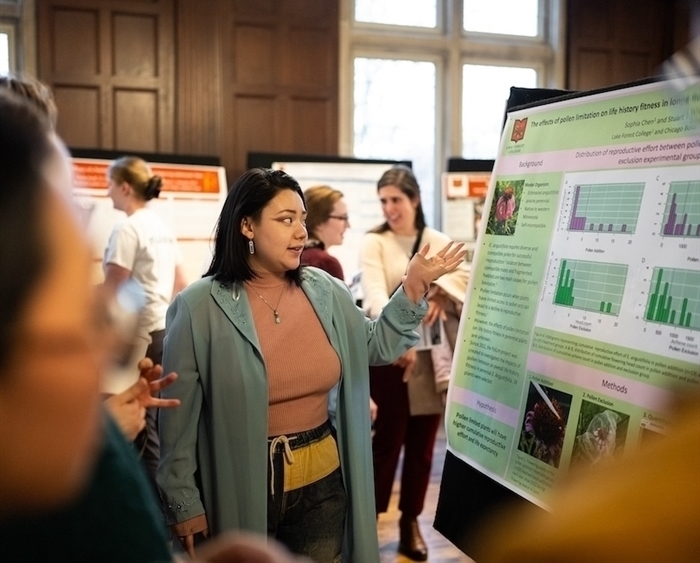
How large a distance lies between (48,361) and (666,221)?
113cm

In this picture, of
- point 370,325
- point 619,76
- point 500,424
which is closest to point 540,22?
point 619,76

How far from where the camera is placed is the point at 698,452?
316 millimetres

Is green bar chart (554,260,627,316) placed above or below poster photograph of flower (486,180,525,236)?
below

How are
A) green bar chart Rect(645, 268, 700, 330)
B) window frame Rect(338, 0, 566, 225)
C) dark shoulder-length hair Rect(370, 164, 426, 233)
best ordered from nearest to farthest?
green bar chart Rect(645, 268, 700, 330), dark shoulder-length hair Rect(370, 164, 426, 233), window frame Rect(338, 0, 566, 225)

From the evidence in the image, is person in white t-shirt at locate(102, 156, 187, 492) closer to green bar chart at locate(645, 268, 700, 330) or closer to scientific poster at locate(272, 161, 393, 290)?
scientific poster at locate(272, 161, 393, 290)

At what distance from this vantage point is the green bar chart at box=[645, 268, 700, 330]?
1.16 meters

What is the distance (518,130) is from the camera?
1691 mm

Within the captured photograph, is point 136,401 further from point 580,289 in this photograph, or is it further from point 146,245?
point 146,245

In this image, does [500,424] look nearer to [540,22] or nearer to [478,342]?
[478,342]

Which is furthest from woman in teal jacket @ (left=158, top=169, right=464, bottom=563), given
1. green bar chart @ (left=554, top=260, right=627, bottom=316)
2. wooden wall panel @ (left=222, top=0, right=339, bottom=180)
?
wooden wall panel @ (left=222, top=0, right=339, bottom=180)

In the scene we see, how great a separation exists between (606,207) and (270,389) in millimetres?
944

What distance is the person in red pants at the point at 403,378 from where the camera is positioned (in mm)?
3236

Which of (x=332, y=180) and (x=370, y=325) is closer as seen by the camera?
(x=370, y=325)

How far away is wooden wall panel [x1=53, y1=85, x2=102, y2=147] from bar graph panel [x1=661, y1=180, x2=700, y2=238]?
456cm
